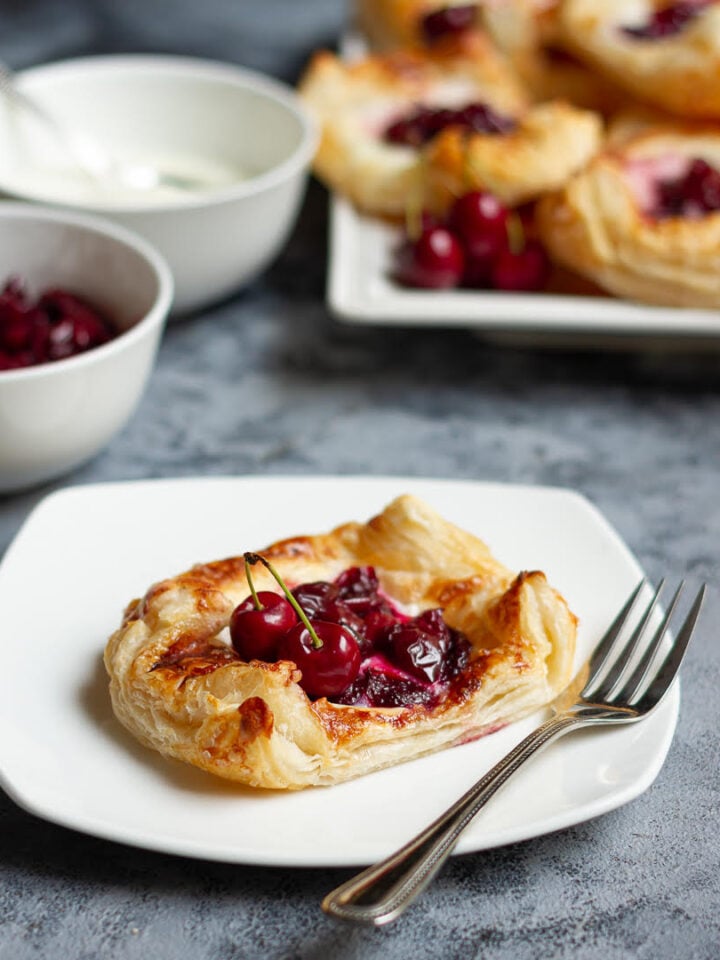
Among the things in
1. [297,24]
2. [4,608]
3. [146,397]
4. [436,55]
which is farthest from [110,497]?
[297,24]

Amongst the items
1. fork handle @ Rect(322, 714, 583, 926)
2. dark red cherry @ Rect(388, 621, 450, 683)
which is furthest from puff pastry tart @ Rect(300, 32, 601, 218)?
fork handle @ Rect(322, 714, 583, 926)

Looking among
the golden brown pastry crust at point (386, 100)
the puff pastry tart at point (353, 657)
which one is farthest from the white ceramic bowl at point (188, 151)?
the puff pastry tart at point (353, 657)

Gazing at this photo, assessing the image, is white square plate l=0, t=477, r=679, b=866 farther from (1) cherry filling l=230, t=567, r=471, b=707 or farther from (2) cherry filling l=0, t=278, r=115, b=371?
(2) cherry filling l=0, t=278, r=115, b=371

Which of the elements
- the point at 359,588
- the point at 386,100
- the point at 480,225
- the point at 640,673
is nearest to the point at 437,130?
the point at 386,100

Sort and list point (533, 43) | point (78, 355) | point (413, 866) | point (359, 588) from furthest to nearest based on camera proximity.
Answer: point (533, 43)
point (78, 355)
point (359, 588)
point (413, 866)

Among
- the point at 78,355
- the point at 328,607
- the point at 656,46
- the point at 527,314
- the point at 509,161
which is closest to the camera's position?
the point at 328,607

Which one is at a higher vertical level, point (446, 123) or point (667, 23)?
point (667, 23)

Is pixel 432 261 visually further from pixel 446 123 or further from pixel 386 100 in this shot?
pixel 386 100

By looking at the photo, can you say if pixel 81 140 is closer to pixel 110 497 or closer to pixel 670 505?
pixel 110 497
